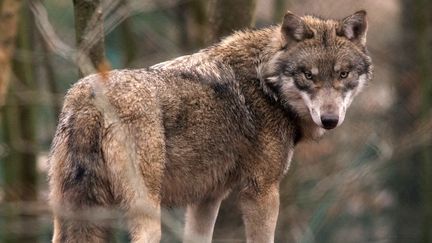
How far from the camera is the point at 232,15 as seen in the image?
9.51m

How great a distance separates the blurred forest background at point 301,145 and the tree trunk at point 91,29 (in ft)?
0.04

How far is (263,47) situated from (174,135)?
1.31 meters

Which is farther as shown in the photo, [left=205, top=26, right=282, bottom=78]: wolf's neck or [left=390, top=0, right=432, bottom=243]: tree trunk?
[left=390, top=0, right=432, bottom=243]: tree trunk

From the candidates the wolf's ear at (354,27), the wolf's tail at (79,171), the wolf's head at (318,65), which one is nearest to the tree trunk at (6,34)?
the wolf's tail at (79,171)

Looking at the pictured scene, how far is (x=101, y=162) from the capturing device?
6.72 meters

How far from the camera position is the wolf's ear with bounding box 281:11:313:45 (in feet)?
25.6

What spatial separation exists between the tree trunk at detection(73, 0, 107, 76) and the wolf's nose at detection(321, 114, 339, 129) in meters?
1.54

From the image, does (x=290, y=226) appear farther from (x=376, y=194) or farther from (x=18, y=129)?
→ (x=376, y=194)

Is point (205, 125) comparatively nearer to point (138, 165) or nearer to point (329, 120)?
point (138, 165)

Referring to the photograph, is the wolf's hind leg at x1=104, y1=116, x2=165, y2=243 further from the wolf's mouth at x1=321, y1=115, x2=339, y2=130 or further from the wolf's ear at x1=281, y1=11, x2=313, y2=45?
the wolf's ear at x1=281, y1=11, x2=313, y2=45

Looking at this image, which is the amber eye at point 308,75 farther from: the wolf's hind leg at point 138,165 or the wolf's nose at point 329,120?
the wolf's hind leg at point 138,165

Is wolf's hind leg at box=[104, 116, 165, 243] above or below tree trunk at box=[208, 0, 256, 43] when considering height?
below

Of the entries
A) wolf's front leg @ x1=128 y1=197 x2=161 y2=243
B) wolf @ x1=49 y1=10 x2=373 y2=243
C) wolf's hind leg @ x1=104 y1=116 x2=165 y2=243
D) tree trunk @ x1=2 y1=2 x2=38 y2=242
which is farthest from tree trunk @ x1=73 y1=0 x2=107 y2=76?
tree trunk @ x1=2 y1=2 x2=38 y2=242

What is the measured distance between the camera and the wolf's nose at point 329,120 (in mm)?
7241
